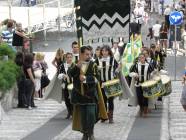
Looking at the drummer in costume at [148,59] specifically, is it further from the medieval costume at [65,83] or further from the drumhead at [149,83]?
the medieval costume at [65,83]

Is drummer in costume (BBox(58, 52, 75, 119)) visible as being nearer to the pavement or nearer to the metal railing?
the pavement

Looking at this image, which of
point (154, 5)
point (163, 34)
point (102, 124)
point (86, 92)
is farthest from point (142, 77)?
point (154, 5)

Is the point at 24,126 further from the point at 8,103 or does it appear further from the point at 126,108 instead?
the point at 126,108

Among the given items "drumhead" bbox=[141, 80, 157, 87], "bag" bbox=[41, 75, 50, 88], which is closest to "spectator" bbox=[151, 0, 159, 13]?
"bag" bbox=[41, 75, 50, 88]

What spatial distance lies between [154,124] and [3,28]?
8285 mm

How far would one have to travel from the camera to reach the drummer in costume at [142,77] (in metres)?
19.6

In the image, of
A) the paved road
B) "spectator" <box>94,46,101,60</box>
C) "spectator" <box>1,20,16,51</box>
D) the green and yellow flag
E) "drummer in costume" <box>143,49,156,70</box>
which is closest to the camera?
the paved road

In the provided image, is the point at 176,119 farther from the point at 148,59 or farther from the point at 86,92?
the point at 86,92

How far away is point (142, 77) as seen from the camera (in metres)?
19.7

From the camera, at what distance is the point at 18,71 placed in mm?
20453

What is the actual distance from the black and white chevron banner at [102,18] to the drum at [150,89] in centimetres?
221

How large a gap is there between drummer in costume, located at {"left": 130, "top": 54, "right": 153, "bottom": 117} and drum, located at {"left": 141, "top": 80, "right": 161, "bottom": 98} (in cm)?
26

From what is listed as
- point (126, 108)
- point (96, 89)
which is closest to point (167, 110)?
point (126, 108)

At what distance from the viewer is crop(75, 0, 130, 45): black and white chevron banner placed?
56.2 ft
